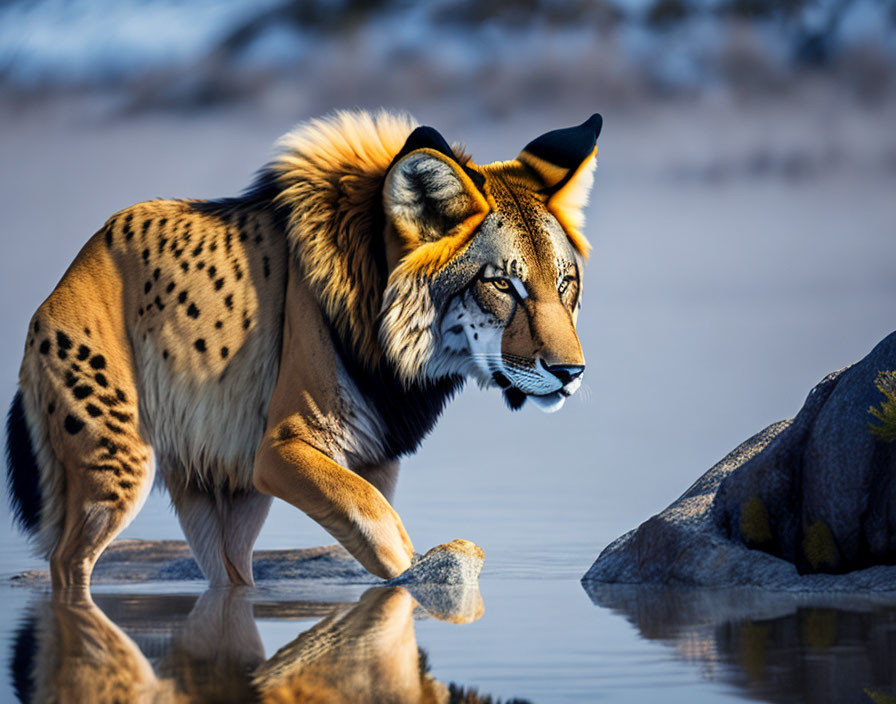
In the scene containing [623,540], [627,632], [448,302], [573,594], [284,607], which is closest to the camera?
[627,632]

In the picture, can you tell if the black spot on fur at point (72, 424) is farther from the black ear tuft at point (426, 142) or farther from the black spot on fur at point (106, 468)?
the black ear tuft at point (426, 142)

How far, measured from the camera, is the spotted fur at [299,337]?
21.8 ft

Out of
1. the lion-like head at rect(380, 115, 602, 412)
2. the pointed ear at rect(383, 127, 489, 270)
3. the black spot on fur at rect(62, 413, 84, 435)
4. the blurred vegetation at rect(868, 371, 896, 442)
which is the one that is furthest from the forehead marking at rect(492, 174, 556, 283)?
the black spot on fur at rect(62, 413, 84, 435)

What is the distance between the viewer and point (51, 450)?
7.50 meters

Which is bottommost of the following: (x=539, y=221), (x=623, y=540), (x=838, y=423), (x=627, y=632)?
(x=627, y=632)

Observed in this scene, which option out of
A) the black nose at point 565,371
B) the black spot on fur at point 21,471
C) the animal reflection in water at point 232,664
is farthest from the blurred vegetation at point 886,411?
the black spot on fur at point 21,471

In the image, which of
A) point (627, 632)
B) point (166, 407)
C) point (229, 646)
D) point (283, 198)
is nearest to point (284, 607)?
point (229, 646)

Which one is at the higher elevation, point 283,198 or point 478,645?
point 283,198

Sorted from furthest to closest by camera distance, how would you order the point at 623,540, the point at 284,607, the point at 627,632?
the point at 623,540 < the point at 284,607 < the point at 627,632

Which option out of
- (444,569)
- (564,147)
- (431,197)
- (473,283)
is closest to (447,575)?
(444,569)

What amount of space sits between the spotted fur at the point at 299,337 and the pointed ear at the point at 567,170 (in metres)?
0.02

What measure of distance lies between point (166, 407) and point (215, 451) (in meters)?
0.41

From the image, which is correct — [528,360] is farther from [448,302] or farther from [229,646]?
[229,646]

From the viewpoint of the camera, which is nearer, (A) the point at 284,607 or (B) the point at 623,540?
(A) the point at 284,607
